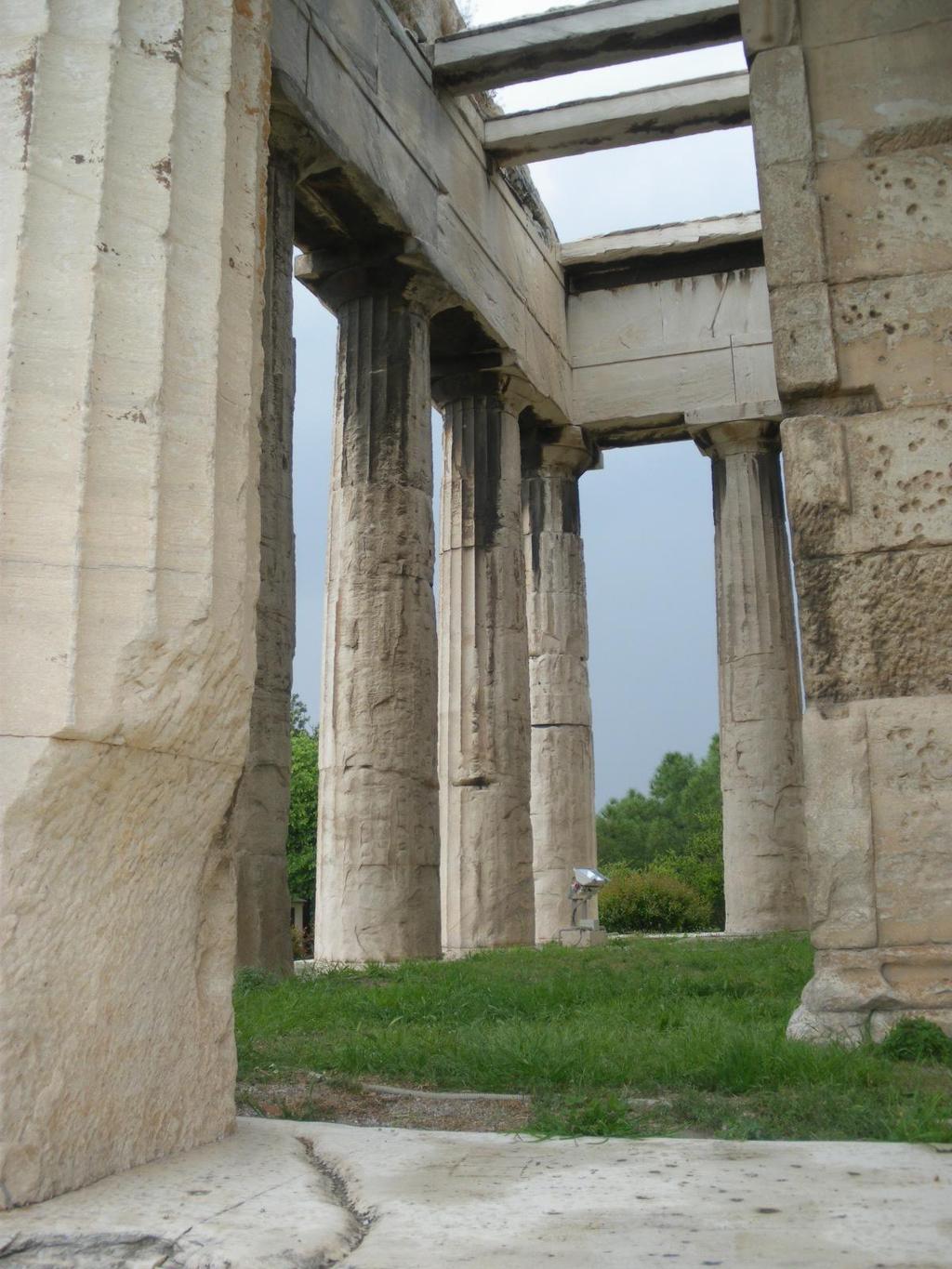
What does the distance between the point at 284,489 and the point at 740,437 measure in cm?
1062

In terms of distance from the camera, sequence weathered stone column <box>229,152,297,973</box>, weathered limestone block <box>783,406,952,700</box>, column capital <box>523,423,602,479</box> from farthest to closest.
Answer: column capital <box>523,423,602,479</box>
weathered stone column <box>229,152,297,973</box>
weathered limestone block <box>783,406,952,700</box>

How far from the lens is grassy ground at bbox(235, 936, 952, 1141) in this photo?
13.2 feet

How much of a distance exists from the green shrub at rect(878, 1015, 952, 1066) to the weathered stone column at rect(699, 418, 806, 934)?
13125 mm

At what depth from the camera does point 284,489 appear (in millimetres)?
11312

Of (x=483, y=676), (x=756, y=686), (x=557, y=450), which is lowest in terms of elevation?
(x=483, y=676)

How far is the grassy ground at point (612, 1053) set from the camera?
4031 millimetres

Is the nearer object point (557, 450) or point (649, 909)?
point (557, 450)

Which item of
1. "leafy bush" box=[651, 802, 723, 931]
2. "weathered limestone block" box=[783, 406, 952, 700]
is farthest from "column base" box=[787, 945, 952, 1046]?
"leafy bush" box=[651, 802, 723, 931]

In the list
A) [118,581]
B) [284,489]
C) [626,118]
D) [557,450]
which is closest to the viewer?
[118,581]

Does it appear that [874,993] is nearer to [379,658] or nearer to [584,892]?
[379,658]

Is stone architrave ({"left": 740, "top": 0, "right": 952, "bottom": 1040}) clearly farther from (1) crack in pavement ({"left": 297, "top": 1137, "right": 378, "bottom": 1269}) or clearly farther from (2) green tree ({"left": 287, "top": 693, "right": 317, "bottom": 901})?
(2) green tree ({"left": 287, "top": 693, "right": 317, "bottom": 901})

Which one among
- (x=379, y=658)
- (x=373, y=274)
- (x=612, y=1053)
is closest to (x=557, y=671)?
Result: (x=379, y=658)

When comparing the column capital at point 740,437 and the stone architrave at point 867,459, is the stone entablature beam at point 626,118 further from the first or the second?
the stone architrave at point 867,459

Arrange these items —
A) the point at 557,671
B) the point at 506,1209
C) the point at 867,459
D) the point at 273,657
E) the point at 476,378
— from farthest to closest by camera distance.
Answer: the point at 557,671 < the point at 476,378 < the point at 273,657 < the point at 867,459 < the point at 506,1209
